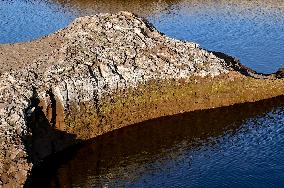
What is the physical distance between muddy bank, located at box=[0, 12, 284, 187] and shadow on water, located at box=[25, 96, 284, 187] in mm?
1275

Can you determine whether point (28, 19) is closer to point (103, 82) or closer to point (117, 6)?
point (117, 6)

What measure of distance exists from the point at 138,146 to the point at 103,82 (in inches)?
328

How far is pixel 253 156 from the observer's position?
46.4m

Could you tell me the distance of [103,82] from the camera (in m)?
53.3

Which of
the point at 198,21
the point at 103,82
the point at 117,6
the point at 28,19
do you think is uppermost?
the point at 117,6

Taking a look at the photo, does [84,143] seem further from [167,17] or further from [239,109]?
[167,17]

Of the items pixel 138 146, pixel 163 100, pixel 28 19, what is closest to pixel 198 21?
pixel 28 19

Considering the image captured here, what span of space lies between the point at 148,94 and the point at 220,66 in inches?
405

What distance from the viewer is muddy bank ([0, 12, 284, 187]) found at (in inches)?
1921

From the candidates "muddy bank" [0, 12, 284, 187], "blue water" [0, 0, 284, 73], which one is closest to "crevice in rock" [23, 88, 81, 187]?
"muddy bank" [0, 12, 284, 187]

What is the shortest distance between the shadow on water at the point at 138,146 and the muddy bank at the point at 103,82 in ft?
4.18

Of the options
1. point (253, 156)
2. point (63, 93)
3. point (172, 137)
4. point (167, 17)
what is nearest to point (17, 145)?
point (63, 93)

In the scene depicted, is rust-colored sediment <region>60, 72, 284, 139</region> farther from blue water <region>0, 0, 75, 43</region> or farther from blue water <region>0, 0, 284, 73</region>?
blue water <region>0, 0, 75, 43</region>

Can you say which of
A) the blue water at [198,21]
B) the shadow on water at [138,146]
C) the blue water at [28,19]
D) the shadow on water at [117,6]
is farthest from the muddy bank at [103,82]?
the shadow on water at [117,6]
